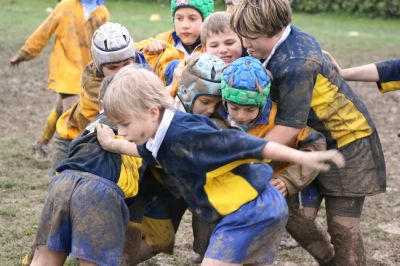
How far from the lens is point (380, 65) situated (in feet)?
15.9

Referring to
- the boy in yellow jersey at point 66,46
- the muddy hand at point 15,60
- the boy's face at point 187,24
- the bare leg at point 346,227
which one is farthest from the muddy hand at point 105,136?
the muddy hand at point 15,60

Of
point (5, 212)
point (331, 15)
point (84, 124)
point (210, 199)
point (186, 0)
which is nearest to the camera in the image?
point (210, 199)

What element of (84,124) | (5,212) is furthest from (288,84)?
(5,212)

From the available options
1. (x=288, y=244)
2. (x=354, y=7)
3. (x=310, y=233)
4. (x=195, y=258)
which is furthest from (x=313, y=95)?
(x=354, y=7)

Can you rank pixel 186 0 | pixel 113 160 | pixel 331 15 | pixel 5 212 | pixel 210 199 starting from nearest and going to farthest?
1. pixel 210 199
2. pixel 113 160
3. pixel 186 0
4. pixel 5 212
5. pixel 331 15

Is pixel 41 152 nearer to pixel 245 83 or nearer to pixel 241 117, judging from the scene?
pixel 241 117

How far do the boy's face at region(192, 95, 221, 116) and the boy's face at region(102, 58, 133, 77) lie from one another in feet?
2.40

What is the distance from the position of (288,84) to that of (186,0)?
4.56 ft

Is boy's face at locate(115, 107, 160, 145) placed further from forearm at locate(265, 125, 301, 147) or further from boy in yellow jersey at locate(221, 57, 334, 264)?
forearm at locate(265, 125, 301, 147)

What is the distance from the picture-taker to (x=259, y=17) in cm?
405

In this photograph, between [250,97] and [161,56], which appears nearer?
[250,97]

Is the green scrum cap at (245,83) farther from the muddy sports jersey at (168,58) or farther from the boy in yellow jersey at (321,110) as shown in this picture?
the muddy sports jersey at (168,58)

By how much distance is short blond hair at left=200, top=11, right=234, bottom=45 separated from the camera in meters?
4.40

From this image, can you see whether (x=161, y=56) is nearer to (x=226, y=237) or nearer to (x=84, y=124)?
(x=84, y=124)
